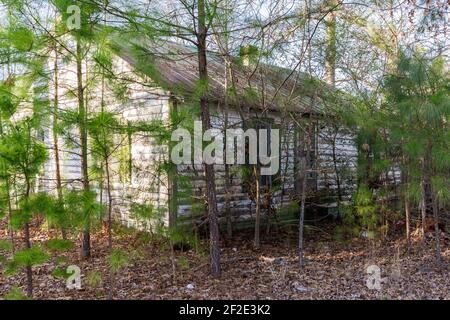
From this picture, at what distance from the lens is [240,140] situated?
289 inches

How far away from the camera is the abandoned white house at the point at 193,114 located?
5320 mm

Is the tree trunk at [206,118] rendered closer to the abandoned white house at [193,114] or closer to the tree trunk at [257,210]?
the abandoned white house at [193,114]

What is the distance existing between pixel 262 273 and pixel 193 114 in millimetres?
2516

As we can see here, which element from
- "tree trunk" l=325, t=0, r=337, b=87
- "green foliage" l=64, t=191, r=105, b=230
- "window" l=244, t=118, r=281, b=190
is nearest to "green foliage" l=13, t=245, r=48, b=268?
"green foliage" l=64, t=191, r=105, b=230

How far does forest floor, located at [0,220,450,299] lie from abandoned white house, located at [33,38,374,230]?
0.90 m

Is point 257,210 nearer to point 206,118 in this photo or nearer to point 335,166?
point 206,118

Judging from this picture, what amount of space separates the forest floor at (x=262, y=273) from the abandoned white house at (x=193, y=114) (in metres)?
0.90

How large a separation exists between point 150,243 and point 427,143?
461 cm

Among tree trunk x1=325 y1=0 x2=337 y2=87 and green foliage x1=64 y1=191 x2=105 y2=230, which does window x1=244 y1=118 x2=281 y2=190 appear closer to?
tree trunk x1=325 y1=0 x2=337 y2=87

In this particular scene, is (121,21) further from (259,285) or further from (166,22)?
(259,285)

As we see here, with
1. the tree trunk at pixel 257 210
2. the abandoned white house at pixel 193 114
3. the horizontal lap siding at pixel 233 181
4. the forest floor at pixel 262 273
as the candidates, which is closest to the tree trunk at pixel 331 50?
the abandoned white house at pixel 193 114

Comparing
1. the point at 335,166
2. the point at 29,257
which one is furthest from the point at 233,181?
the point at 29,257
